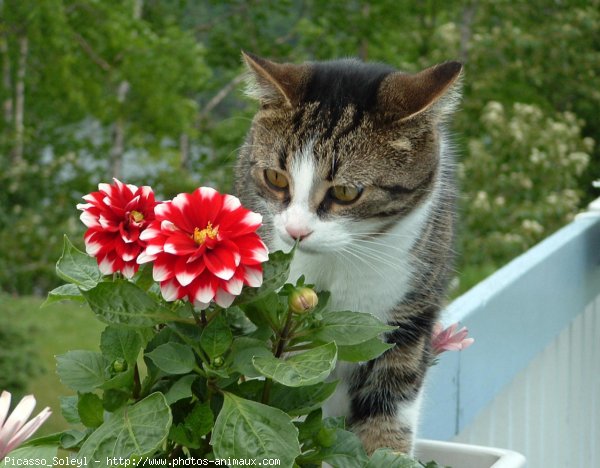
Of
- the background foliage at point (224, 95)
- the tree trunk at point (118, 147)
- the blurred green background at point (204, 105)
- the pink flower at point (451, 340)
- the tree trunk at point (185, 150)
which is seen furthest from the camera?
the tree trunk at point (185, 150)

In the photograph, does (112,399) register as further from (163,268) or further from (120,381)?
(163,268)

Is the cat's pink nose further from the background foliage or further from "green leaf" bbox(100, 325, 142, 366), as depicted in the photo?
the background foliage

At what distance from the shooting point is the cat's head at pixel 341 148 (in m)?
1.24

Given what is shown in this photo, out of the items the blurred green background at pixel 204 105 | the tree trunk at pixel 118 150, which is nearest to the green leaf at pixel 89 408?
the blurred green background at pixel 204 105

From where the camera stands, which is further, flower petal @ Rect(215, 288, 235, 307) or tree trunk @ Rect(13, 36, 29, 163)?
tree trunk @ Rect(13, 36, 29, 163)

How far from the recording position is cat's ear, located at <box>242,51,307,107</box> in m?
1.31

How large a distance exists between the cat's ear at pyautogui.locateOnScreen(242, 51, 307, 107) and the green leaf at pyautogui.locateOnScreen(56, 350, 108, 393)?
65 centimetres

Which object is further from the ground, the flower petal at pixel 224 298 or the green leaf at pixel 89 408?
the flower petal at pixel 224 298

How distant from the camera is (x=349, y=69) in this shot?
1.38m

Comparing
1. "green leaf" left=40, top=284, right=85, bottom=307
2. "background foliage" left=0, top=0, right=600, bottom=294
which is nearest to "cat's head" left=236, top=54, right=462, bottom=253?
"green leaf" left=40, top=284, right=85, bottom=307

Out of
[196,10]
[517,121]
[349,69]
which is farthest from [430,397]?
[196,10]

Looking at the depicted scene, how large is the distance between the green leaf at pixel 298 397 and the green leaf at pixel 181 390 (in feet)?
0.25

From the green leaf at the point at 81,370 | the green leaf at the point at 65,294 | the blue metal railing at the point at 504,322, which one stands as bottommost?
the blue metal railing at the point at 504,322

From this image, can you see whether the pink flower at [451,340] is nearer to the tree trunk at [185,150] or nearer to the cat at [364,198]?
the cat at [364,198]
